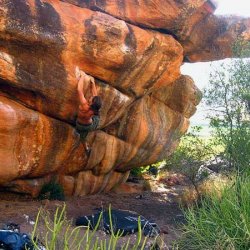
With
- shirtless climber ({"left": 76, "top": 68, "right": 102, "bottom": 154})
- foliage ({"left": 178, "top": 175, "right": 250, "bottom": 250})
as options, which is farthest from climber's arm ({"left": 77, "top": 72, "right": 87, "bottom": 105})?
foliage ({"left": 178, "top": 175, "right": 250, "bottom": 250})

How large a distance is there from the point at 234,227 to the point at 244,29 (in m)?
11.6

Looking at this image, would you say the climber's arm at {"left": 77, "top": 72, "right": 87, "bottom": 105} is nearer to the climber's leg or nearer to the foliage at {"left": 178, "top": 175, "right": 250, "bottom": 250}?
the climber's leg

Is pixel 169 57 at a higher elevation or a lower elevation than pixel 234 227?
higher

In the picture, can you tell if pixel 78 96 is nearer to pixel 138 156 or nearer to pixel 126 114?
pixel 126 114

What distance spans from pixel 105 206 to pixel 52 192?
1838 mm

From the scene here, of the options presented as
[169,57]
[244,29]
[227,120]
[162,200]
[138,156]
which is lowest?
[162,200]

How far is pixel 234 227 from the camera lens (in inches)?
258

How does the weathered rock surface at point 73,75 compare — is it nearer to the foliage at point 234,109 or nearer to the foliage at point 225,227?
the foliage at point 234,109

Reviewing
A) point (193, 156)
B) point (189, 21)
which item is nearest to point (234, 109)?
point (193, 156)

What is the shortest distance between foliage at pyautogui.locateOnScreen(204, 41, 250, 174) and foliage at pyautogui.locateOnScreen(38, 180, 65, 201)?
5.40 m

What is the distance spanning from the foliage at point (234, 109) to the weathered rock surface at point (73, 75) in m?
2.21

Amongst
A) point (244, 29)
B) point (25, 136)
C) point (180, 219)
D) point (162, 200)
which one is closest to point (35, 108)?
point (25, 136)

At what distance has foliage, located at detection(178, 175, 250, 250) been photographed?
248 inches

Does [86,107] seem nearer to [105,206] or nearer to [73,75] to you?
[73,75]
